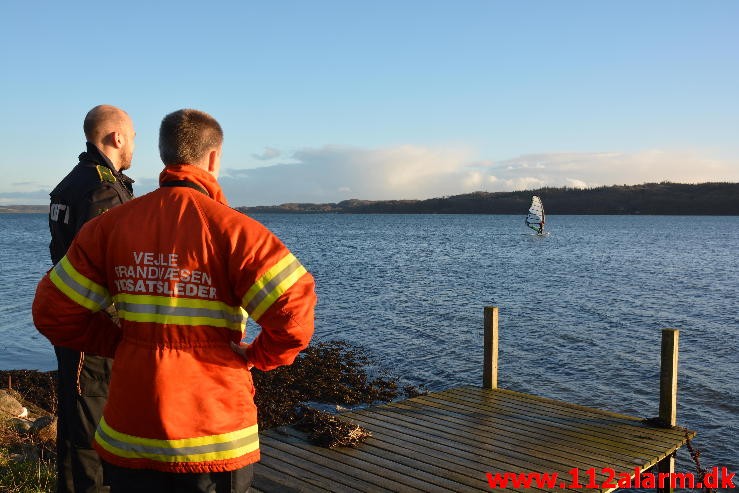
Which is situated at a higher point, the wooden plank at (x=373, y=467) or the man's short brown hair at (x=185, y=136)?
the man's short brown hair at (x=185, y=136)

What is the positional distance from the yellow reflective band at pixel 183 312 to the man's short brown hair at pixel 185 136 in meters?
0.62

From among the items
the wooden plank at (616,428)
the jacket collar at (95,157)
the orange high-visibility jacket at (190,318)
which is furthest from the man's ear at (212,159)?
the wooden plank at (616,428)

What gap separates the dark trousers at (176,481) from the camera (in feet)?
8.54

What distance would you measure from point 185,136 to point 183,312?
2.50 feet

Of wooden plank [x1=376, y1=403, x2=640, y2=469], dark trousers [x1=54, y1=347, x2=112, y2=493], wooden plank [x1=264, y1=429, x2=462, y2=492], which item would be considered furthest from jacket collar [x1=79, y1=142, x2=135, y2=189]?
wooden plank [x1=376, y1=403, x2=640, y2=469]

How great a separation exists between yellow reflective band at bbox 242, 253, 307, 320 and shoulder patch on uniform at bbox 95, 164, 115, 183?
197 centimetres

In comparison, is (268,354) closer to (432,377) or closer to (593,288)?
(432,377)

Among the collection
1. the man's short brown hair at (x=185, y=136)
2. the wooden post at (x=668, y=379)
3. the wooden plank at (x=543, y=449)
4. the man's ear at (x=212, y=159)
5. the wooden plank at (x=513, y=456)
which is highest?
the man's short brown hair at (x=185, y=136)

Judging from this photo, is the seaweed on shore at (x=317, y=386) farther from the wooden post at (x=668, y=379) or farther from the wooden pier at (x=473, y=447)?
the wooden post at (x=668, y=379)

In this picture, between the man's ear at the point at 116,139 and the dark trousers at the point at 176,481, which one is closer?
the dark trousers at the point at 176,481

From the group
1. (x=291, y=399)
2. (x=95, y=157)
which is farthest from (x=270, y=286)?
(x=291, y=399)

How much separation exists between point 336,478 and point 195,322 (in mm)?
4230

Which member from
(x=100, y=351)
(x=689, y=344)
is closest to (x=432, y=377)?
(x=689, y=344)

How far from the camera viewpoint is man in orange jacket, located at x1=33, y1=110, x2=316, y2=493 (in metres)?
2.50
